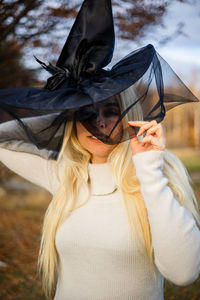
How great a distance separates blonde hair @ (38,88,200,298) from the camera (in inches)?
65.4

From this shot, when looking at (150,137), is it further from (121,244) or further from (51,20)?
(51,20)

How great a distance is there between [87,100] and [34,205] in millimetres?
7738

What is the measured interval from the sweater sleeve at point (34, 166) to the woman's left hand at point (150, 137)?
85 cm

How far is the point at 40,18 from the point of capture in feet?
7.88

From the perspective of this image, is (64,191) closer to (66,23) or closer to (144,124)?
(144,124)

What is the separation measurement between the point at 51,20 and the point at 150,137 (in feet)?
4.72

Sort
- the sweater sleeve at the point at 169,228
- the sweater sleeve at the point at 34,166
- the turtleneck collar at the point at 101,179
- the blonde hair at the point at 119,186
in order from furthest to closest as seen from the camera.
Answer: the sweater sleeve at the point at 34,166 < the turtleneck collar at the point at 101,179 < the blonde hair at the point at 119,186 < the sweater sleeve at the point at 169,228

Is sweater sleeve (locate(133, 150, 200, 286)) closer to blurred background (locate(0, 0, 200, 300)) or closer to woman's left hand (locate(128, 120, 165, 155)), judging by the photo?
woman's left hand (locate(128, 120, 165, 155))

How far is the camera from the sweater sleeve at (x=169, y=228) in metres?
1.39

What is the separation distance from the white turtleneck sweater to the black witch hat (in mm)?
266

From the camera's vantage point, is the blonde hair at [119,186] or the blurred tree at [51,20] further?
the blurred tree at [51,20]

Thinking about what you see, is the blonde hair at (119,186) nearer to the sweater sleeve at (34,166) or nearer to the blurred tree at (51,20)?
the sweater sleeve at (34,166)

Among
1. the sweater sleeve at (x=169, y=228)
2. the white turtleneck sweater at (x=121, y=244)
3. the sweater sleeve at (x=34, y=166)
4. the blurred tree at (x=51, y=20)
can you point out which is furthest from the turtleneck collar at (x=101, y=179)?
the blurred tree at (x=51, y=20)

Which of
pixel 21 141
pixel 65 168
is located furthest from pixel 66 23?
pixel 65 168
